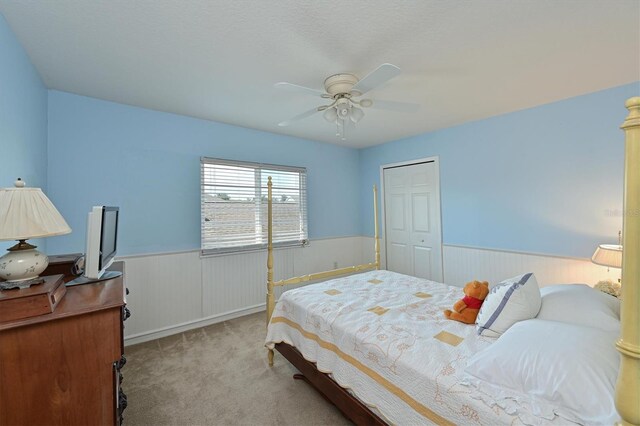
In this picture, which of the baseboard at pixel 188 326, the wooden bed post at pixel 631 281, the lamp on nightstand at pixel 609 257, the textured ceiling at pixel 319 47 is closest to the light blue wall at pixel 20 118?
the textured ceiling at pixel 319 47

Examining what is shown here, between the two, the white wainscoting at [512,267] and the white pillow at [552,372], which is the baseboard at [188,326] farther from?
the white pillow at [552,372]

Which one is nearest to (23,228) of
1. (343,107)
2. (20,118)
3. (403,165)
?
(20,118)

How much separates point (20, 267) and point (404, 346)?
1810 mm

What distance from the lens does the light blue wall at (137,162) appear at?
2619mm

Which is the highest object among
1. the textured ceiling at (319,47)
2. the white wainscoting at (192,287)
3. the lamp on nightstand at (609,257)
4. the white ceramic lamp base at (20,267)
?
the textured ceiling at (319,47)

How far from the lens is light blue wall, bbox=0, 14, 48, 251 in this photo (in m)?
1.59

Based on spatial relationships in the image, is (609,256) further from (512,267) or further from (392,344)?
(392,344)

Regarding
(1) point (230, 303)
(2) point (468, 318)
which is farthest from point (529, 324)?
(1) point (230, 303)

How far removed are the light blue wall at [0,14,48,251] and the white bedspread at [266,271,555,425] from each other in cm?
190

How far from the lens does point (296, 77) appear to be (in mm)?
2258

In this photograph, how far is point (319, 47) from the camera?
1856mm

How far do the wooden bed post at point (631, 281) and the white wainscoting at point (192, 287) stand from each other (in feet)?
11.2

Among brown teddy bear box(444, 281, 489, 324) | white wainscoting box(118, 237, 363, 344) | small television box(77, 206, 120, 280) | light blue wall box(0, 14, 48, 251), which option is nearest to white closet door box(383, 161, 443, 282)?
white wainscoting box(118, 237, 363, 344)

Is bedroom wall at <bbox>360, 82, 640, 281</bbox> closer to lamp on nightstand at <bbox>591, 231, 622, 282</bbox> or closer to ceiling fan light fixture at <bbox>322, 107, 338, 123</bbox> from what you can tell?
lamp on nightstand at <bbox>591, 231, 622, 282</bbox>
